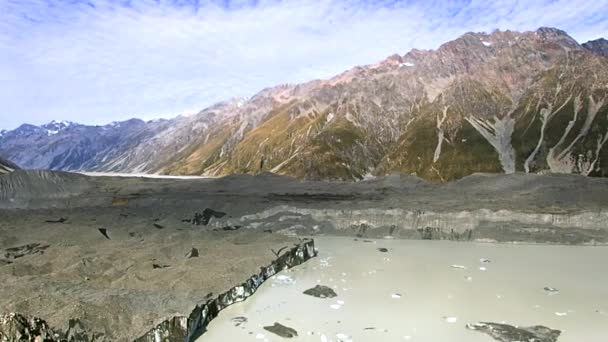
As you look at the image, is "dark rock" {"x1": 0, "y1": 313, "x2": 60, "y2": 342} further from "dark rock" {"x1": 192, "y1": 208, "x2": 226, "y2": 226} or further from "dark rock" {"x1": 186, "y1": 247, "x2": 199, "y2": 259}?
"dark rock" {"x1": 192, "y1": 208, "x2": 226, "y2": 226}

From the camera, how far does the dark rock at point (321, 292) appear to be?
17578 millimetres

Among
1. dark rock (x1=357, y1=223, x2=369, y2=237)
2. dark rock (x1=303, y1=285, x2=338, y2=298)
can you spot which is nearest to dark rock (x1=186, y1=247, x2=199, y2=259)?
dark rock (x1=303, y1=285, x2=338, y2=298)

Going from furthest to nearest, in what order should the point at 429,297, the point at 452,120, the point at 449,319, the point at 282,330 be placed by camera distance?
the point at 452,120 < the point at 429,297 < the point at 449,319 < the point at 282,330

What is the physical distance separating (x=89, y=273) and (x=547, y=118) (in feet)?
441

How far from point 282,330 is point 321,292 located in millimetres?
4161

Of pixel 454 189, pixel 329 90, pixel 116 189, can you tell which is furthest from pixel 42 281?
pixel 329 90

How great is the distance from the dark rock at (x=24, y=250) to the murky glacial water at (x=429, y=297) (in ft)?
37.6

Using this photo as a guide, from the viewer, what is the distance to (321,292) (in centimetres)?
1788

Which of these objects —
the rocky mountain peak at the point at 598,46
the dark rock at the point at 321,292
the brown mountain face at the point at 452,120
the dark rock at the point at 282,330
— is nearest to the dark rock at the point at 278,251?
the dark rock at the point at 321,292

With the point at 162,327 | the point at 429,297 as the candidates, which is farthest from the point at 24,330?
the point at 429,297

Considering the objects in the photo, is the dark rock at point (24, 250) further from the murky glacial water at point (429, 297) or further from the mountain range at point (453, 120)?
the mountain range at point (453, 120)

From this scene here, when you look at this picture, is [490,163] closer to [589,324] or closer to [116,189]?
[116,189]

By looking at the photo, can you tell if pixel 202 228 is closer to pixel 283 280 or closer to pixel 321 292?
pixel 283 280

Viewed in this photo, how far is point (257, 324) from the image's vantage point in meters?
14.6
